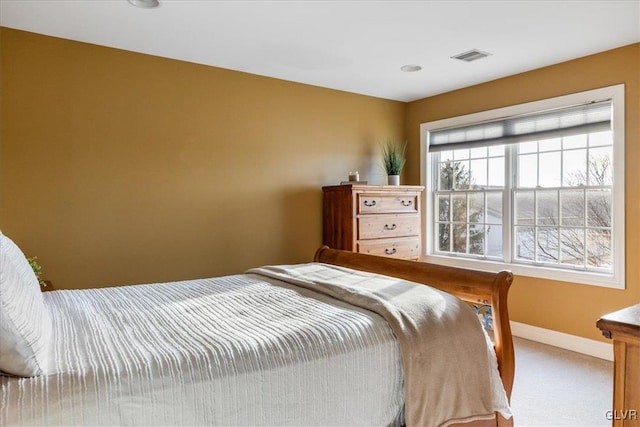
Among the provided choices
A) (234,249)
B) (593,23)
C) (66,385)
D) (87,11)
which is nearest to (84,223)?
(234,249)

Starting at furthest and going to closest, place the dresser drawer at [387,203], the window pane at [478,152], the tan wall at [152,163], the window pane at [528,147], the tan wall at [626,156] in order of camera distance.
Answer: the window pane at [478,152] < the dresser drawer at [387,203] < the window pane at [528,147] < the tan wall at [626,156] < the tan wall at [152,163]

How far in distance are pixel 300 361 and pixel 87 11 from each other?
8.67 ft

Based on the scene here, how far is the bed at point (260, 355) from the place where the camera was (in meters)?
1.12

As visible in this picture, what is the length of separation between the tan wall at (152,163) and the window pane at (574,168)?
7.08 feet

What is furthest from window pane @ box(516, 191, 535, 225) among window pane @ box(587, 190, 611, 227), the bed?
the bed

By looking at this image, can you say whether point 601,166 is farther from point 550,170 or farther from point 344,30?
point 344,30

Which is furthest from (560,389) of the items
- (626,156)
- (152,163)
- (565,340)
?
(152,163)

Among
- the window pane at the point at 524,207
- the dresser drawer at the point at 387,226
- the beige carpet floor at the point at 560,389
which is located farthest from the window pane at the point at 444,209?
the beige carpet floor at the point at 560,389

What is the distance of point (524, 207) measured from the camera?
13.5 feet

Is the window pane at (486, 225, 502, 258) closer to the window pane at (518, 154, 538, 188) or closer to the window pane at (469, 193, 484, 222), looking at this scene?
the window pane at (469, 193, 484, 222)

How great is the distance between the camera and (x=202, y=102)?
3.75m

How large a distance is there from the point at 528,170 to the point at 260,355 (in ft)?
11.9

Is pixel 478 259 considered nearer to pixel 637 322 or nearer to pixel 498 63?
pixel 498 63

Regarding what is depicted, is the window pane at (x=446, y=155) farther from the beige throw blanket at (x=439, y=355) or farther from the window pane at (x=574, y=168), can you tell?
the beige throw blanket at (x=439, y=355)
